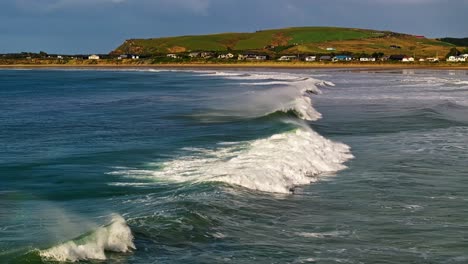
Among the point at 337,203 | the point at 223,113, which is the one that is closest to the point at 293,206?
the point at 337,203

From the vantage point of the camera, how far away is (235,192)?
1548 centimetres

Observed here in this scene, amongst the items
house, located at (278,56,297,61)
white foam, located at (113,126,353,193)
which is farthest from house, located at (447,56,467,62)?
white foam, located at (113,126,353,193)

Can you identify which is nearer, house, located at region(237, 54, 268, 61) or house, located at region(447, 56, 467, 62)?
house, located at region(447, 56, 467, 62)

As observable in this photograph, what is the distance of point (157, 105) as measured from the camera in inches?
1740

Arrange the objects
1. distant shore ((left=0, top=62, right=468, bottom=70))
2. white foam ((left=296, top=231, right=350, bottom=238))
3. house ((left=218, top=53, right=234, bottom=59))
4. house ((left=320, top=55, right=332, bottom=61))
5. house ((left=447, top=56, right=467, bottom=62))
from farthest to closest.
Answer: house ((left=218, top=53, right=234, bottom=59))
house ((left=320, top=55, right=332, bottom=61))
house ((left=447, top=56, right=467, bottom=62))
distant shore ((left=0, top=62, right=468, bottom=70))
white foam ((left=296, top=231, right=350, bottom=238))

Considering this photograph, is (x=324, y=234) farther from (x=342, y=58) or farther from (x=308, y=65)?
(x=342, y=58)

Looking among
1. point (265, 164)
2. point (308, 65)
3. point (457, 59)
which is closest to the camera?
point (265, 164)

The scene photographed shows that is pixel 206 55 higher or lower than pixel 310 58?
higher

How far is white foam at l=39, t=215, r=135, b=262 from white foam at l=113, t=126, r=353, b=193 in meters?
5.25

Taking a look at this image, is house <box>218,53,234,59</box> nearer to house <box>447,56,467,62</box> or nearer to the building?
the building

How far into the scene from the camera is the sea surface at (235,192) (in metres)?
11.1

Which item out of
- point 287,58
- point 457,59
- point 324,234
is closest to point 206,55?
point 287,58

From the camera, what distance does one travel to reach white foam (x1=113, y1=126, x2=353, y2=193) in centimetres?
1667

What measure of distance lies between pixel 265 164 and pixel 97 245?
8143 mm
